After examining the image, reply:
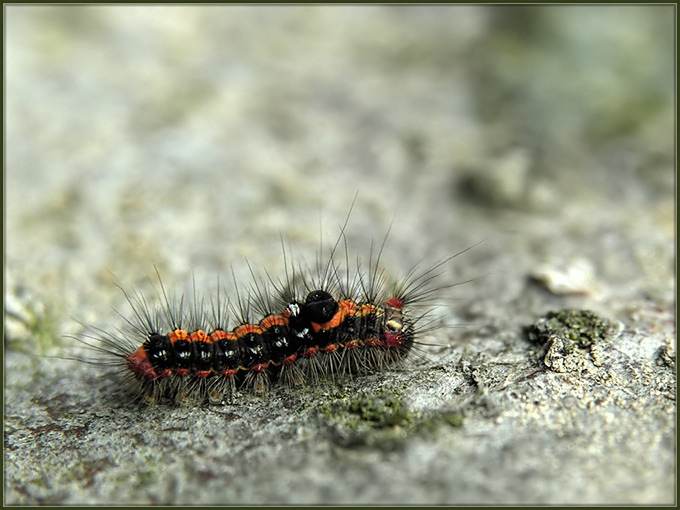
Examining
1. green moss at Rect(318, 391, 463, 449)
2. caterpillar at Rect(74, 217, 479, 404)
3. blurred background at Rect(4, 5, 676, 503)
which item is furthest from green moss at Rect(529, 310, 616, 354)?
green moss at Rect(318, 391, 463, 449)

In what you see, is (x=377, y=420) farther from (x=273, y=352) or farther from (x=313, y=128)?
(x=313, y=128)

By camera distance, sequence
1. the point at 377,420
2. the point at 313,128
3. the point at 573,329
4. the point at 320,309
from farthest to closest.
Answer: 1. the point at 313,128
2. the point at 573,329
3. the point at 320,309
4. the point at 377,420

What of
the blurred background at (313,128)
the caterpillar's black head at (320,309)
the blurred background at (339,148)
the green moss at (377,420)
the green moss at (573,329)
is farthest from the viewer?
the blurred background at (313,128)

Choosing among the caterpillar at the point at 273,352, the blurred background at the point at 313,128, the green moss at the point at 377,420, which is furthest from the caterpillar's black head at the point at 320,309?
the blurred background at the point at 313,128

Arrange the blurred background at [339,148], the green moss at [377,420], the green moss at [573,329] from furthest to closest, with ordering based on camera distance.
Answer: the blurred background at [339,148], the green moss at [573,329], the green moss at [377,420]

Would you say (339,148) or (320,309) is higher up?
(339,148)

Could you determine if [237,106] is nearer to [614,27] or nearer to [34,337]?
[34,337]

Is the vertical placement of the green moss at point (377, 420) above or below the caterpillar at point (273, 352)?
below

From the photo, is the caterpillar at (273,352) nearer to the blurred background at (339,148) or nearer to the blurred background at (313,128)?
the blurred background at (339,148)

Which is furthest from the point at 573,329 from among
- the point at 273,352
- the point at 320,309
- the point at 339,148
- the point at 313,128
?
the point at 313,128

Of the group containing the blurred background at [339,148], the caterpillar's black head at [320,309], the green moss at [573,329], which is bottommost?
the green moss at [573,329]

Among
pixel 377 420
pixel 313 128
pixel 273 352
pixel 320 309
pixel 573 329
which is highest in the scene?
pixel 313 128
